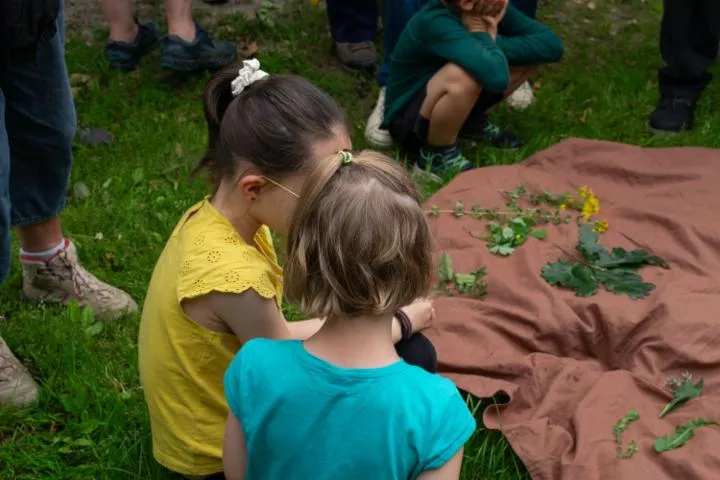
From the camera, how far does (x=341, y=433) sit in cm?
164

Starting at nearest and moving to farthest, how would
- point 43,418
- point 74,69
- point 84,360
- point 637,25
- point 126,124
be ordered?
point 43,418
point 84,360
point 126,124
point 74,69
point 637,25

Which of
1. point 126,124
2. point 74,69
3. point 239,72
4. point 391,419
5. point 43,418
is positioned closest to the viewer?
point 391,419

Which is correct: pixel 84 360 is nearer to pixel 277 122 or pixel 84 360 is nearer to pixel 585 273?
pixel 277 122

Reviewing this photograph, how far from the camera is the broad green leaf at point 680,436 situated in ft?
8.04

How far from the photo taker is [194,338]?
6.81 feet

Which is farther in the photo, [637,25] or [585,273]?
[637,25]

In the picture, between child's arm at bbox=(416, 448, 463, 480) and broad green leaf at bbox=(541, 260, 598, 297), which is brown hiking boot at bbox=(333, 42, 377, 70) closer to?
broad green leaf at bbox=(541, 260, 598, 297)

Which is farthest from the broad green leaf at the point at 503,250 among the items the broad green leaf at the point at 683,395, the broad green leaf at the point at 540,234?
the broad green leaf at the point at 683,395

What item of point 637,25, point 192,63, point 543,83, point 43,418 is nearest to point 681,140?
point 543,83

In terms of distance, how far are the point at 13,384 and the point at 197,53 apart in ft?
7.87

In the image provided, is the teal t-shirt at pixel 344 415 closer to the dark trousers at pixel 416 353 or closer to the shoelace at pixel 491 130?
the dark trousers at pixel 416 353

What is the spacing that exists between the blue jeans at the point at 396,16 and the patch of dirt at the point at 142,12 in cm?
113

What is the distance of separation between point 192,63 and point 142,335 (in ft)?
8.73

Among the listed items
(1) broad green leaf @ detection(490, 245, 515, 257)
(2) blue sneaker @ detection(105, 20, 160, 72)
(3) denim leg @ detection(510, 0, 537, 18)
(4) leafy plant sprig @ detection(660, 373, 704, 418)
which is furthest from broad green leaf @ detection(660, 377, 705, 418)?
(2) blue sneaker @ detection(105, 20, 160, 72)
